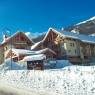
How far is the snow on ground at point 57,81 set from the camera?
790 inches

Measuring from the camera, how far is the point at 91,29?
115812mm

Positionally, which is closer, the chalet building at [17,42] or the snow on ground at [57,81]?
the snow on ground at [57,81]

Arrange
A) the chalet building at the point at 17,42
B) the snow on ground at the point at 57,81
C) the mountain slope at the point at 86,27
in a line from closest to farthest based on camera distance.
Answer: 1. the snow on ground at the point at 57,81
2. the chalet building at the point at 17,42
3. the mountain slope at the point at 86,27

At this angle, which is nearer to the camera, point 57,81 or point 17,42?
point 57,81

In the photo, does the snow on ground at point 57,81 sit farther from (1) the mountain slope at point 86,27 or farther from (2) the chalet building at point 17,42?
(1) the mountain slope at point 86,27

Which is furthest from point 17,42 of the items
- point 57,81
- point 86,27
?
point 86,27

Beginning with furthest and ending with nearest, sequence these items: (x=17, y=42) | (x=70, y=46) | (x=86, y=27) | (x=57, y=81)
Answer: (x=86, y=27) → (x=17, y=42) → (x=70, y=46) → (x=57, y=81)

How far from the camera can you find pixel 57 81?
77.1 ft

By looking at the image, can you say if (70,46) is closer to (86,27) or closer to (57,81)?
(57,81)

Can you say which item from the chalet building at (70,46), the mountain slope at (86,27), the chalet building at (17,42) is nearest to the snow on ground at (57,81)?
the chalet building at (70,46)

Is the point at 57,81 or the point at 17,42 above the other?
the point at 17,42

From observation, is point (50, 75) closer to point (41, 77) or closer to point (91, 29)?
point (41, 77)

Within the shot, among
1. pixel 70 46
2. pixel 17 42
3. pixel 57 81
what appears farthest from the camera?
pixel 17 42

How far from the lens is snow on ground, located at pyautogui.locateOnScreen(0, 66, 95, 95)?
2008cm
